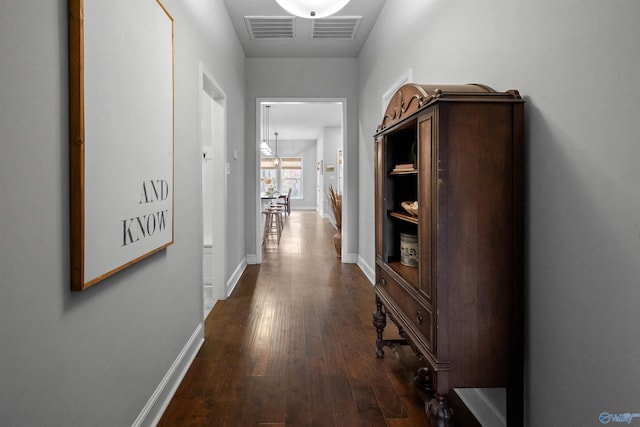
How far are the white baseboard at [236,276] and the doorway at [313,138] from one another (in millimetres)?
367

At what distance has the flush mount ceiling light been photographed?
8.04 feet

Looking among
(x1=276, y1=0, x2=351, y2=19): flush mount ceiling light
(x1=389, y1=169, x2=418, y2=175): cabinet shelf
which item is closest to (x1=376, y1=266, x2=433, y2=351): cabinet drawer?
(x1=389, y1=169, x2=418, y2=175): cabinet shelf

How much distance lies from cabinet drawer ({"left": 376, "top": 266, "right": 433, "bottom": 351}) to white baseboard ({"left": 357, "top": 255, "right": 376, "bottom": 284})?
185 centimetres

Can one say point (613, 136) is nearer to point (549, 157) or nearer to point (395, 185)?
point (549, 157)

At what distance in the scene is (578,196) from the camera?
1150mm

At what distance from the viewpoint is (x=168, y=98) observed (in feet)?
6.15

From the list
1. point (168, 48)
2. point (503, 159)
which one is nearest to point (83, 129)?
point (168, 48)

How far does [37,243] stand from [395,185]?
1768mm

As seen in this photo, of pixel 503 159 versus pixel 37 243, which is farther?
pixel 503 159

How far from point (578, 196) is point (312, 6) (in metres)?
2.10

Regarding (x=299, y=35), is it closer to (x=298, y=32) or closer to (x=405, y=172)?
(x=298, y=32)

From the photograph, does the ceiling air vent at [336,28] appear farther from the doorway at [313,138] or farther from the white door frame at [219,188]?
the white door frame at [219,188]

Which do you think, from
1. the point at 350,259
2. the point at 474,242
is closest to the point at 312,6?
the point at 474,242

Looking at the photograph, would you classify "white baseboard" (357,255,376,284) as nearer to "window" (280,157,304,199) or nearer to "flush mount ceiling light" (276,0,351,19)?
"flush mount ceiling light" (276,0,351,19)
